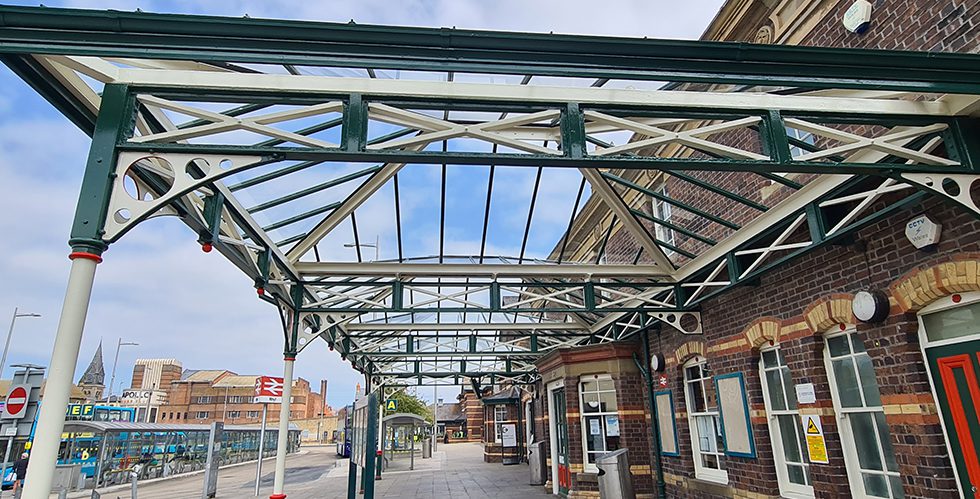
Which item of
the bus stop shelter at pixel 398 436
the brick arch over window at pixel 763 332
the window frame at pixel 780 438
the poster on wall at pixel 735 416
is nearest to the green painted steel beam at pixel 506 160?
the brick arch over window at pixel 763 332

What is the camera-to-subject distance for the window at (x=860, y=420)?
5.87 m

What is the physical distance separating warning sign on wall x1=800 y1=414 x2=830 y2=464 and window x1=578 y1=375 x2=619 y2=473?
18.3 feet

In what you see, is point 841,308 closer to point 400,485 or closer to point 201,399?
point 400,485

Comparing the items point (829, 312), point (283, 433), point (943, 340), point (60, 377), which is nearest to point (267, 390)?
point (283, 433)

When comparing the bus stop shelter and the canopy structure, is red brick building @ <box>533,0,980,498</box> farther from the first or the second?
the bus stop shelter

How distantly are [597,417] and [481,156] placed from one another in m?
10.2

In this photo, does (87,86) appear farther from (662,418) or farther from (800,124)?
(662,418)

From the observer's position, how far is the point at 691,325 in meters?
9.72

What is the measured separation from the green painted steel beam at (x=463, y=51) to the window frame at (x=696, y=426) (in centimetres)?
608

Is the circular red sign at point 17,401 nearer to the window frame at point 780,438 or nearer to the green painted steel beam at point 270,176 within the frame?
Answer: the green painted steel beam at point 270,176

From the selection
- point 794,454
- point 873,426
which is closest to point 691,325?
point 794,454

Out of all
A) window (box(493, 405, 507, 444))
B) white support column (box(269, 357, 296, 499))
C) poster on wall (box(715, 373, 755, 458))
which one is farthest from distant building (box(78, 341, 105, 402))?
poster on wall (box(715, 373, 755, 458))

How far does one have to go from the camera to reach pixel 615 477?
34.0 ft

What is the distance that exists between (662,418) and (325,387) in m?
88.0
